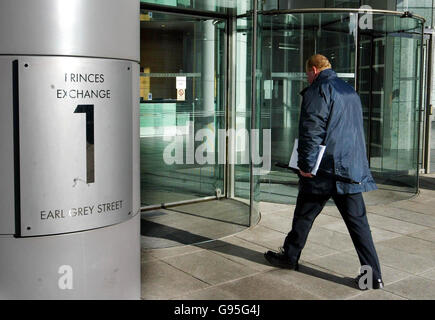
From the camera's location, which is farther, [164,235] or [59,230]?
[164,235]

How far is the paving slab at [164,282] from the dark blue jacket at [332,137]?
1379 millimetres

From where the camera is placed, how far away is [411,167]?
10.0 meters

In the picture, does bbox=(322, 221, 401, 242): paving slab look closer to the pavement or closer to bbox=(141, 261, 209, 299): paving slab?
the pavement

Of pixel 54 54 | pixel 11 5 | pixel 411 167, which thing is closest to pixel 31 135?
pixel 54 54

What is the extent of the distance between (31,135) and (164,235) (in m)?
3.57

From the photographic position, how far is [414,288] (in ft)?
16.2

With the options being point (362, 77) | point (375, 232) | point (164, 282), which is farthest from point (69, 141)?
point (362, 77)

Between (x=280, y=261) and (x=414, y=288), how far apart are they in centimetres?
120

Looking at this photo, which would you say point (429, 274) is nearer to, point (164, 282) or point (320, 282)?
point (320, 282)

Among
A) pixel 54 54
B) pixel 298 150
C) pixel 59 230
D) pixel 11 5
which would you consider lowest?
pixel 59 230

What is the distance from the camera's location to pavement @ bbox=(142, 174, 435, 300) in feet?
15.6
